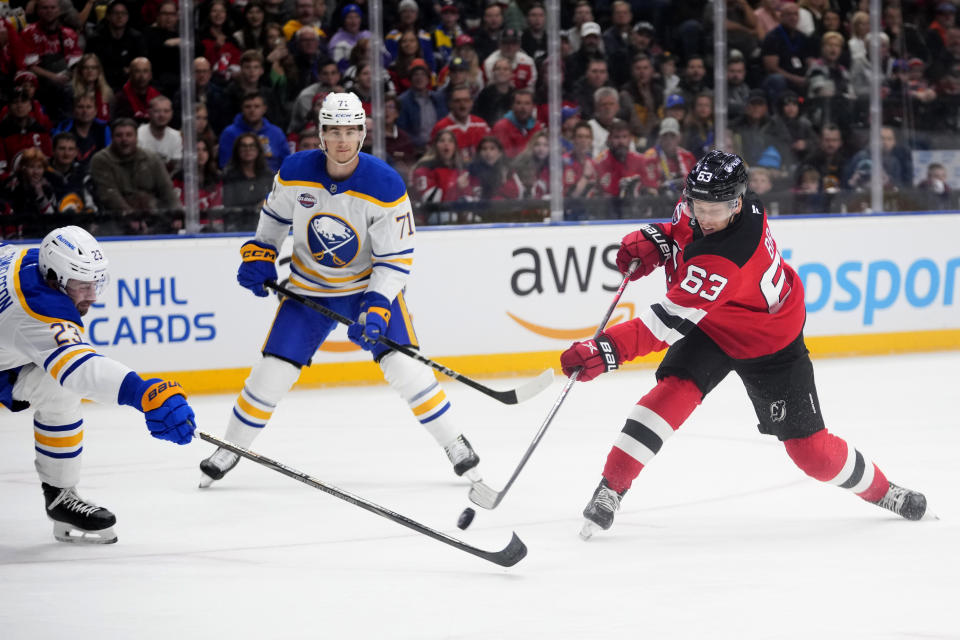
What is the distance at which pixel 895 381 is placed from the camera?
20.2 ft

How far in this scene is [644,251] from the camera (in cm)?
360

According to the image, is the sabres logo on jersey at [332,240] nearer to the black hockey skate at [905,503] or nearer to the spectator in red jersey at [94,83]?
the black hockey skate at [905,503]

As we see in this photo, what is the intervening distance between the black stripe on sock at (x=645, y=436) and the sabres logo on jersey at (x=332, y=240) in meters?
1.18

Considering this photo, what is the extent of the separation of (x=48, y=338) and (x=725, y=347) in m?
1.76

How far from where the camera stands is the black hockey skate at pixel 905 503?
347cm

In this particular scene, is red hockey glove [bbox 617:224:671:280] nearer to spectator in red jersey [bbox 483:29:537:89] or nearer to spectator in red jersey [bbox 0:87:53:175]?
spectator in red jersey [bbox 483:29:537:89]

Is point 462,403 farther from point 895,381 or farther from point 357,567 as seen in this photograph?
point 357,567

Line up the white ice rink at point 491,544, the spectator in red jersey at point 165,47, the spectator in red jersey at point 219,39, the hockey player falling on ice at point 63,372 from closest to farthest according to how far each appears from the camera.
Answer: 1. the white ice rink at point 491,544
2. the hockey player falling on ice at point 63,372
3. the spectator in red jersey at point 165,47
4. the spectator in red jersey at point 219,39

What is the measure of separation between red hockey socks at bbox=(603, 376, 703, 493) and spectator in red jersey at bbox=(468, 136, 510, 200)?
3.40 meters

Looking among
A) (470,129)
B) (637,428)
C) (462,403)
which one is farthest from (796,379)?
(470,129)

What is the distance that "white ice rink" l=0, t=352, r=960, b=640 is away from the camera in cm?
263

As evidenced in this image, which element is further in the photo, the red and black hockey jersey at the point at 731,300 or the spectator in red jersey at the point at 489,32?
the spectator in red jersey at the point at 489,32

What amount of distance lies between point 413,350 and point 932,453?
1980mm

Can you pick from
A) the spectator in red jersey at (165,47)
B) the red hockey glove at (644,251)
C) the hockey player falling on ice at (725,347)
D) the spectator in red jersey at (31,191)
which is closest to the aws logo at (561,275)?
the spectator in red jersey at (165,47)
